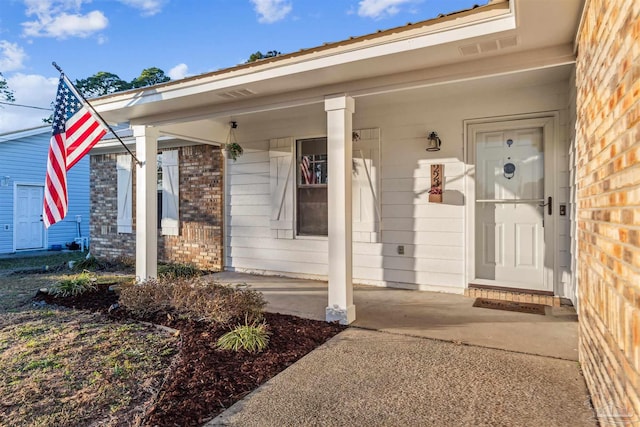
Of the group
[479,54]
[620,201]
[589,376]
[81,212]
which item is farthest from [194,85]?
[81,212]

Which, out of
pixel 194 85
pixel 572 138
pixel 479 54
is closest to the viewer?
pixel 479 54

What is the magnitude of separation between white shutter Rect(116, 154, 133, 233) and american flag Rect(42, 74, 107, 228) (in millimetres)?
3615

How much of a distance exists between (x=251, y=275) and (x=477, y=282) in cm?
353

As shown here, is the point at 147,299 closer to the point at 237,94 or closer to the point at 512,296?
the point at 237,94

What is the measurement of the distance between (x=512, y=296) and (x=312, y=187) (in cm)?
314

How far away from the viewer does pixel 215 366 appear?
2.74 meters

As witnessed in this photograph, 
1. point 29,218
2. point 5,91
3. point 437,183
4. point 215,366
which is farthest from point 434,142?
point 5,91

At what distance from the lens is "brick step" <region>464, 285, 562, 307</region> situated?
4.35m

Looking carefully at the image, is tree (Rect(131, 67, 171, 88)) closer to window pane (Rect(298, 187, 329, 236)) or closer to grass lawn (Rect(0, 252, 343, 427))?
window pane (Rect(298, 187, 329, 236))

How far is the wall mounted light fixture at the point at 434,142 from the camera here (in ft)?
16.2

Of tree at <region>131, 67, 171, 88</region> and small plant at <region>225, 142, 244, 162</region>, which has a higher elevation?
tree at <region>131, 67, 171, 88</region>

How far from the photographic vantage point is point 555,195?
4379mm

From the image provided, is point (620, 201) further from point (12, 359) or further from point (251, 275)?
point (251, 275)

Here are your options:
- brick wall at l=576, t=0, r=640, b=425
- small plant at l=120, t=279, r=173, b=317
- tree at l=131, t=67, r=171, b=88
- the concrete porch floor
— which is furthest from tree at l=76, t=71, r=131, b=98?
brick wall at l=576, t=0, r=640, b=425
